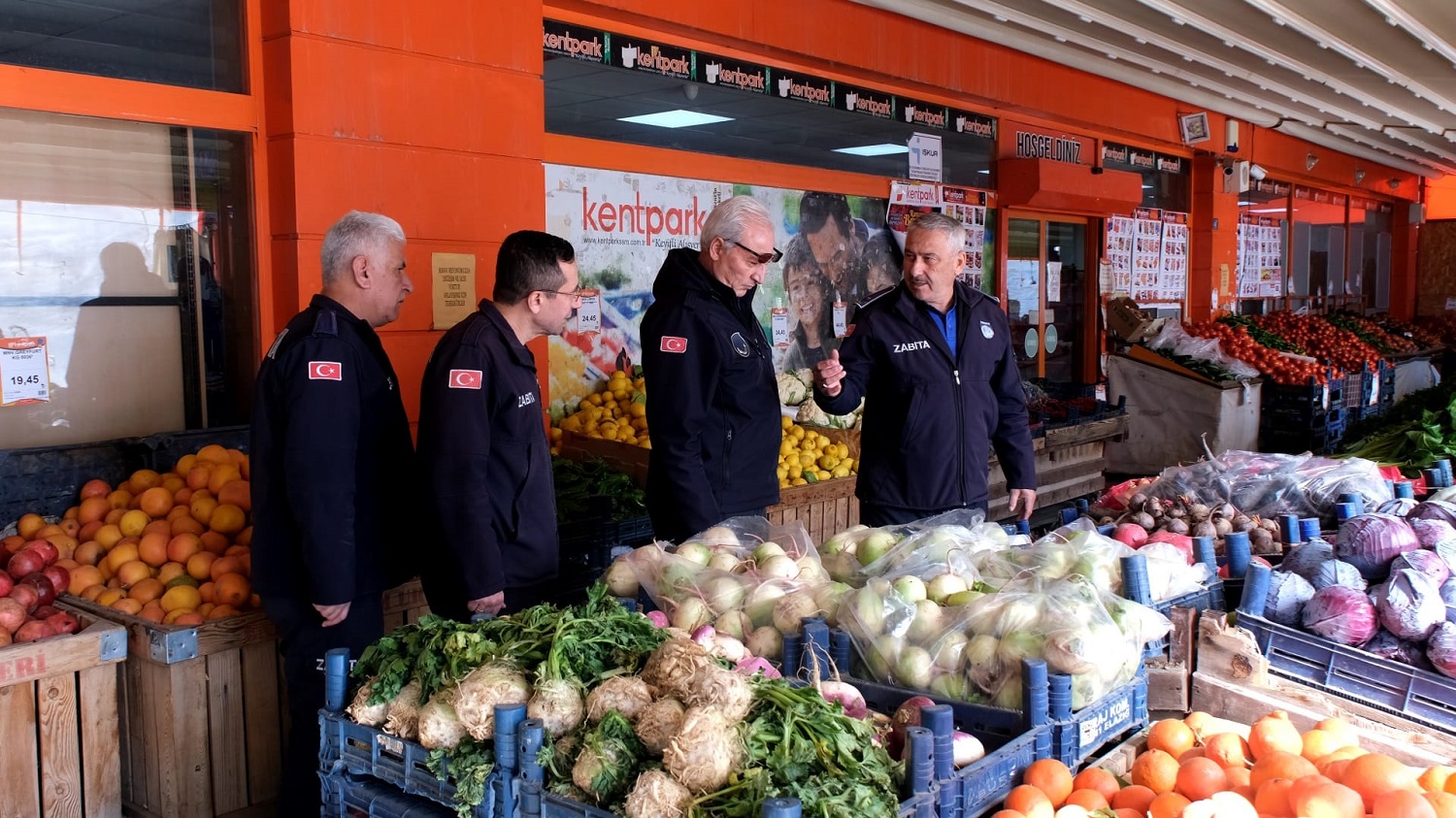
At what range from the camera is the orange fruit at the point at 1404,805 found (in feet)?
6.39

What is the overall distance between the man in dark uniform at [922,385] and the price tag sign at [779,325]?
305 cm

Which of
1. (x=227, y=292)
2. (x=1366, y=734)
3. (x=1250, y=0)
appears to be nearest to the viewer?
(x=1366, y=734)

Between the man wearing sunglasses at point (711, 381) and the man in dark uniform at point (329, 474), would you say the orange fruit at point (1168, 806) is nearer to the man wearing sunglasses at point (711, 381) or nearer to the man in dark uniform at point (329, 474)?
the man wearing sunglasses at point (711, 381)

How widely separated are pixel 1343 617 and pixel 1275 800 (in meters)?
1.20

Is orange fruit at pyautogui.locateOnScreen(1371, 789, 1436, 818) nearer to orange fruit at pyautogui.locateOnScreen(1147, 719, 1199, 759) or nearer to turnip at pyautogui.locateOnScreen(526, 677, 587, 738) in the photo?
orange fruit at pyautogui.locateOnScreen(1147, 719, 1199, 759)

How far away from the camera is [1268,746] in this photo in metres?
2.38

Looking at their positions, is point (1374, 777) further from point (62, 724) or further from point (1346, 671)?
point (62, 724)

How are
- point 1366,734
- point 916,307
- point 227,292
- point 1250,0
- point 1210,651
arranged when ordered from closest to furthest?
point 1366,734 → point 1210,651 → point 916,307 → point 227,292 → point 1250,0

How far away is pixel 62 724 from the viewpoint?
335 centimetres

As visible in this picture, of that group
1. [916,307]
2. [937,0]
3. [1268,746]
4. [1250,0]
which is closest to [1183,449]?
[1250,0]

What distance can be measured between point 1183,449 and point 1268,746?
7694 millimetres

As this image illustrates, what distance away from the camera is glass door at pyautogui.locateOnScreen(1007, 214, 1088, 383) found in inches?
398

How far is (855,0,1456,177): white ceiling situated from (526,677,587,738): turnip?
622cm

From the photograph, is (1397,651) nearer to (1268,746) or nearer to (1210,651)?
(1210,651)
